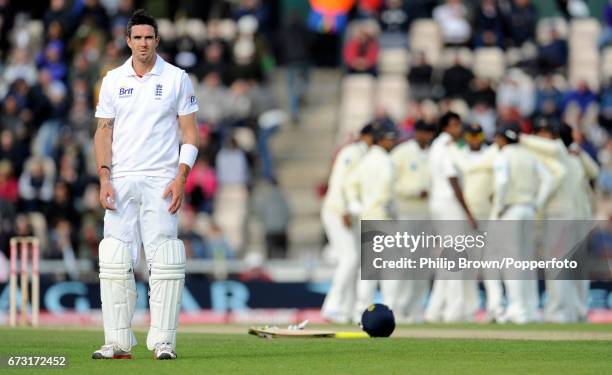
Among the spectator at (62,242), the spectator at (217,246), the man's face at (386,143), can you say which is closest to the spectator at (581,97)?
the spectator at (217,246)

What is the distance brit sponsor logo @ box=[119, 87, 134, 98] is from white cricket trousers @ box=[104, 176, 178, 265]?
586 millimetres

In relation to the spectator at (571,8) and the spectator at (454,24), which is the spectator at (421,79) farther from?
the spectator at (571,8)

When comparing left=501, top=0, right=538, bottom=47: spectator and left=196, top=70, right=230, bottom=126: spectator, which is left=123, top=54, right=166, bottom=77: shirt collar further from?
left=501, top=0, right=538, bottom=47: spectator

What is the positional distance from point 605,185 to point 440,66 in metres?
4.71

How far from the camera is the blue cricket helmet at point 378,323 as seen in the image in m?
16.3

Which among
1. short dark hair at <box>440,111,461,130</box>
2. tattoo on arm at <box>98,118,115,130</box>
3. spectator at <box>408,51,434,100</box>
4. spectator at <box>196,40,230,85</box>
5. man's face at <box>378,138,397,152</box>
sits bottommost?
man's face at <box>378,138,397,152</box>

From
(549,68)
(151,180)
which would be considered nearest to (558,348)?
(151,180)

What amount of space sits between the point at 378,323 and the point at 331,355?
2790 millimetres

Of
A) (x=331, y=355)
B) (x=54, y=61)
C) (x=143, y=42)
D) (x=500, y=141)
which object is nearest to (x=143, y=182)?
(x=143, y=42)

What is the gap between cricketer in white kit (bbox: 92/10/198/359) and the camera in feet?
41.1

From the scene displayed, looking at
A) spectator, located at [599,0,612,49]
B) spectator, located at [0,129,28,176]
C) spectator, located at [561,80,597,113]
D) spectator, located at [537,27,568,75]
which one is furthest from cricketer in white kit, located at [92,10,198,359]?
spectator, located at [599,0,612,49]

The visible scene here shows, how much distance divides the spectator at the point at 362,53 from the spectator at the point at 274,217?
3665mm

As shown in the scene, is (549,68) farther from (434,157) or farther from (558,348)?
(558,348)

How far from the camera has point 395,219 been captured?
2177 cm
